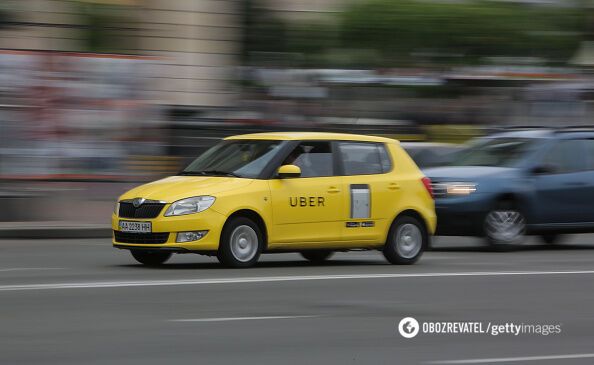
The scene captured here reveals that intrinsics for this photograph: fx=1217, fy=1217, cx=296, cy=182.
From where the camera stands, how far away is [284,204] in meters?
12.4

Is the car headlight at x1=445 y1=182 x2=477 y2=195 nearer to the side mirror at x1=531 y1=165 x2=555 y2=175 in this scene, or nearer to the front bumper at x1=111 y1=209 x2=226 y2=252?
the side mirror at x1=531 y1=165 x2=555 y2=175

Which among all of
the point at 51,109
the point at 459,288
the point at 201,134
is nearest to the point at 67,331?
the point at 459,288

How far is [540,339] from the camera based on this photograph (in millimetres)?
8188

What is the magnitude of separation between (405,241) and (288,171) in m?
1.90

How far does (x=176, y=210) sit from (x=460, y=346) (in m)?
4.61

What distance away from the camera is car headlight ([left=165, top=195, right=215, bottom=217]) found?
11758 mm

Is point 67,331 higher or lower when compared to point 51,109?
lower

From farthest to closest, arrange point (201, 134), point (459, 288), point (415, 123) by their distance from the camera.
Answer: point (415, 123) < point (201, 134) < point (459, 288)

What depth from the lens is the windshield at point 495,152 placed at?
16188mm

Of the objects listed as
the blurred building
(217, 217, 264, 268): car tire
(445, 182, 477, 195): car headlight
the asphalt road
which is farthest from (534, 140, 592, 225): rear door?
the blurred building

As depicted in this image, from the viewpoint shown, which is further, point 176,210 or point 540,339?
point 176,210

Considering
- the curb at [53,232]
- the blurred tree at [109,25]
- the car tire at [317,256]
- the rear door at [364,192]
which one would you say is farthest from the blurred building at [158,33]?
the rear door at [364,192]

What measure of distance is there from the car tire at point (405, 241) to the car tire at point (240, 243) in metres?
1.76

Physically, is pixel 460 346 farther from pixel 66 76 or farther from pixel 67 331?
pixel 66 76
